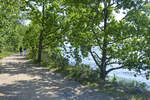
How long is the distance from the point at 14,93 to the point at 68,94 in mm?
1980

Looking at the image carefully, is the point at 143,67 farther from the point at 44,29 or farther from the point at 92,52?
the point at 44,29

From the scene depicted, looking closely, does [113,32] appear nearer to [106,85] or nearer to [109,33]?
[109,33]

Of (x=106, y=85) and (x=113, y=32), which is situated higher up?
(x=113, y=32)

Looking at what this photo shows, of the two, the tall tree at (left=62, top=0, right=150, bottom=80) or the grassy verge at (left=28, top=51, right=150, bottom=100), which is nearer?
the grassy verge at (left=28, top=51, right=150, bottom=100)

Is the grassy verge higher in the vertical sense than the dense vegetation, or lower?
lower

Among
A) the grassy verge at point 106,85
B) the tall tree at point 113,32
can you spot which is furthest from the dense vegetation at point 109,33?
the grassy verge at point 106,85

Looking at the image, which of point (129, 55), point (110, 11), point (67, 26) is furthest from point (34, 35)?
point (129, 55)

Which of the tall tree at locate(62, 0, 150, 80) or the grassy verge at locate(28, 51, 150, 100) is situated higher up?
the tall tree at locate(62, 0, 150, 80)

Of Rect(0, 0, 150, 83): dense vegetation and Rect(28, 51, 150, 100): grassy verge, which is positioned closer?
Rect(28, 51, 150, 100): grassy verge

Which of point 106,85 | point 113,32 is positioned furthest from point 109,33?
point 106,85

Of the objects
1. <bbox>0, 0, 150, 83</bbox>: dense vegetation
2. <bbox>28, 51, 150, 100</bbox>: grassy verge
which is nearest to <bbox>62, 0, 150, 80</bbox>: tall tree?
<bbox>0, 0, 150, 83</bbox>: dense vegetation

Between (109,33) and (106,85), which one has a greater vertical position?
(109,33)

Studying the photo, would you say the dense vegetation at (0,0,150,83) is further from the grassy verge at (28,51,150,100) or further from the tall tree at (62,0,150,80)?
the grassy verge at (28,51,150,100)

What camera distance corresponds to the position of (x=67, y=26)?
1351 cm
